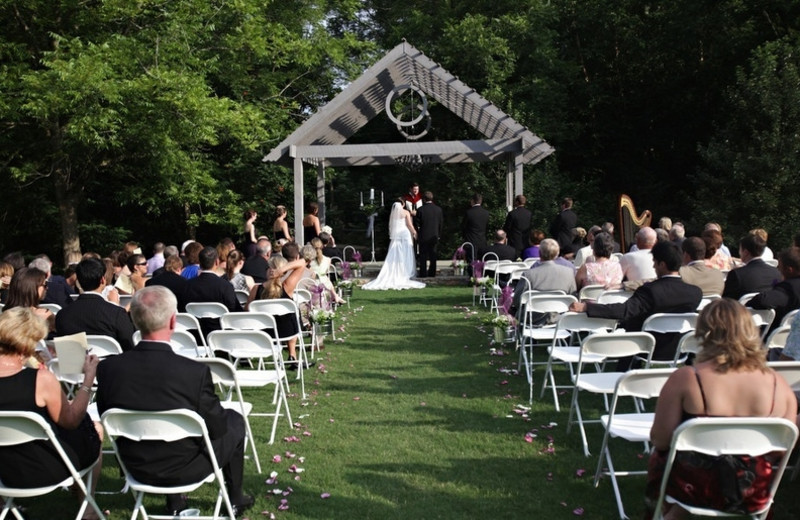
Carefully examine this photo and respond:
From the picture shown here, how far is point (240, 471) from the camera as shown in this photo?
4051 mm

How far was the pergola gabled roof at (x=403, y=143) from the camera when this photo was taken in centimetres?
1469

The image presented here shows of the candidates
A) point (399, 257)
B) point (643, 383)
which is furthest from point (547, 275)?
point (399, 257)

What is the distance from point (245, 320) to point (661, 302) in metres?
3.41

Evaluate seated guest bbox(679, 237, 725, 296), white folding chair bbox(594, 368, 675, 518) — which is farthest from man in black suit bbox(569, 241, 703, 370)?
white folding chair bbox(594, 368, 675, 518)

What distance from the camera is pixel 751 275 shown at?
636 centimetres

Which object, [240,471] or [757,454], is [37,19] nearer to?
[240,471]

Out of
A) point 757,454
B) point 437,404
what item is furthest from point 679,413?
point 437,404

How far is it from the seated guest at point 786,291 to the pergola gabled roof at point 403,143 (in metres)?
9.52

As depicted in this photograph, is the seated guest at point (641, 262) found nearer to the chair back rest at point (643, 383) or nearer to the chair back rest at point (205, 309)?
the chair back rest at point (643, 383)

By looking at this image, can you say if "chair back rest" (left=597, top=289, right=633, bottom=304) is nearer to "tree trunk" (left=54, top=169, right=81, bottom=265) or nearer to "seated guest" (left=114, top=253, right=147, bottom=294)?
"seated guest" (left=114, top=253, right=147, bottom=294)

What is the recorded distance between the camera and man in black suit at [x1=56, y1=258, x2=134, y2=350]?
5.49 m

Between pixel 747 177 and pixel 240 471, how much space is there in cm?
1785

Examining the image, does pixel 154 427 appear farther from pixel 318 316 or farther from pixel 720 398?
pixel 318 316

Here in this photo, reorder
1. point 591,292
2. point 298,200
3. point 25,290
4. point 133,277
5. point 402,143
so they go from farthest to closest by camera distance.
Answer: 1. point 402,143
2. point 298,200
3. point 133,277
4. point 591,292
5. point 25,290
